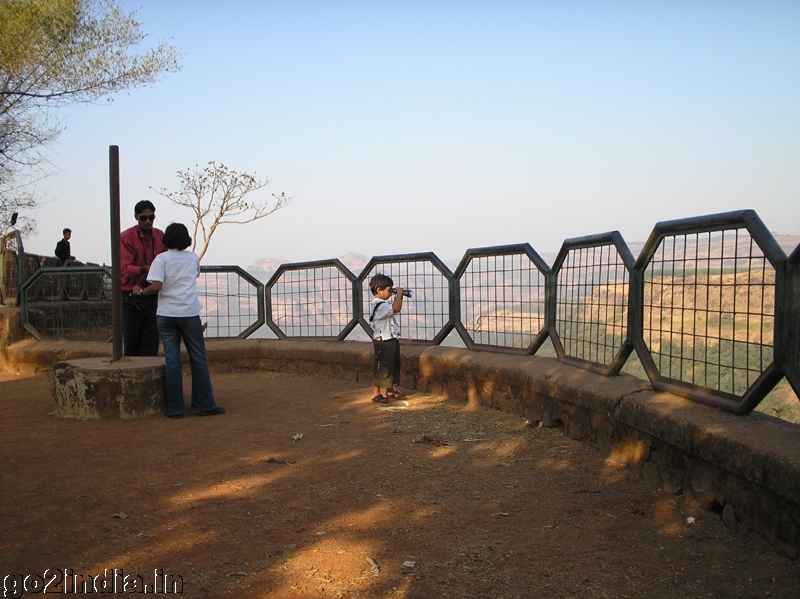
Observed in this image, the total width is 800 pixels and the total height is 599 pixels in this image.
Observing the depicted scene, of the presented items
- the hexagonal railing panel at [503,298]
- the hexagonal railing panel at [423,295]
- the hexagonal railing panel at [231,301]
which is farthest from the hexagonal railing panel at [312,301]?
the hexagonal railing panel at [503,298]

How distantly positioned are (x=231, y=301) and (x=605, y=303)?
221 inches

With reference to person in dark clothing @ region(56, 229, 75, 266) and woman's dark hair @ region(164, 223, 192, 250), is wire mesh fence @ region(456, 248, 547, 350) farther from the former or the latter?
person in dark clothing @ region(56, 229, 75, 266)

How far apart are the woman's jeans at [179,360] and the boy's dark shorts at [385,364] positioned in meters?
1.61

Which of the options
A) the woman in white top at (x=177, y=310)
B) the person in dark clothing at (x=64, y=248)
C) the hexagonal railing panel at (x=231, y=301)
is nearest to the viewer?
the woman in white top at (x=177, y=310)

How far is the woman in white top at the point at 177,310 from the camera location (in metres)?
6.02

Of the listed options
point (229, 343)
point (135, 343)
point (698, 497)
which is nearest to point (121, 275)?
point (135, 343)

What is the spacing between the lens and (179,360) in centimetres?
607

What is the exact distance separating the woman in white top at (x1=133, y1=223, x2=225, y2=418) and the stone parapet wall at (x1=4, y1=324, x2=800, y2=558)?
1.94 m

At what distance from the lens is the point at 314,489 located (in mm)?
3967

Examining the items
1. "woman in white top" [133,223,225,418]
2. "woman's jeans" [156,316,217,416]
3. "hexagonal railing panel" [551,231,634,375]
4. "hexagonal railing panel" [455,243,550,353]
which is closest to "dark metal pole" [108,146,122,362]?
"woman in white top" [133,223,225,418]

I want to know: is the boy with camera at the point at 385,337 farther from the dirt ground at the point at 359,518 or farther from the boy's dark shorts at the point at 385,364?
the dirt ground at the point at 359,518

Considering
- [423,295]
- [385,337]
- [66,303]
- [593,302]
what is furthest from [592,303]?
[66,303]

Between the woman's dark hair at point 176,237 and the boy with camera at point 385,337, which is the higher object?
the woman's dark hair at point 176,237

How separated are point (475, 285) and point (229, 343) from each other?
3703 mm
